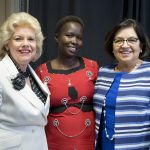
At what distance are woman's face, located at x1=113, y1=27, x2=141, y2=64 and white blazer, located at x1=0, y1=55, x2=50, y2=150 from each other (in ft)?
1.82

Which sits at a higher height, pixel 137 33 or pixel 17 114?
pixel 137 33

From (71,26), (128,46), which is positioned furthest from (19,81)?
(128,46)

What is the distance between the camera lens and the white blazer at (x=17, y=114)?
1.67 metres

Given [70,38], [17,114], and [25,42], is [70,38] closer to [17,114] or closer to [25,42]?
[25,42]

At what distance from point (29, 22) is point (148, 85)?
2.48 feet

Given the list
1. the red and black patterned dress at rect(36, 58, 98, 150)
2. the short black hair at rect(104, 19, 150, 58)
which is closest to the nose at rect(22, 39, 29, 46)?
the red and black patterned dress at rect(36, 58, 98, 150)

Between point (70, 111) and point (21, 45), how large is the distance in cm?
51

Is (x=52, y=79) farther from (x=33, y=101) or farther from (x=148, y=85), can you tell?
(x=148, y=85)

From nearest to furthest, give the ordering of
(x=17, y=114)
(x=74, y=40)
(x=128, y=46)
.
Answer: (x=17, y=114) < (x=128, y=46) < (x=74, y=40)

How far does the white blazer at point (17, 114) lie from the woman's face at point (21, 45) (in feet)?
0.19

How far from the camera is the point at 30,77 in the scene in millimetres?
1959

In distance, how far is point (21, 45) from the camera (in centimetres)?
183

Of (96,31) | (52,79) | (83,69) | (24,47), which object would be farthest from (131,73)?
(96,31)

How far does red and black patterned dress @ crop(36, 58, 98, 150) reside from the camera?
2035mm
